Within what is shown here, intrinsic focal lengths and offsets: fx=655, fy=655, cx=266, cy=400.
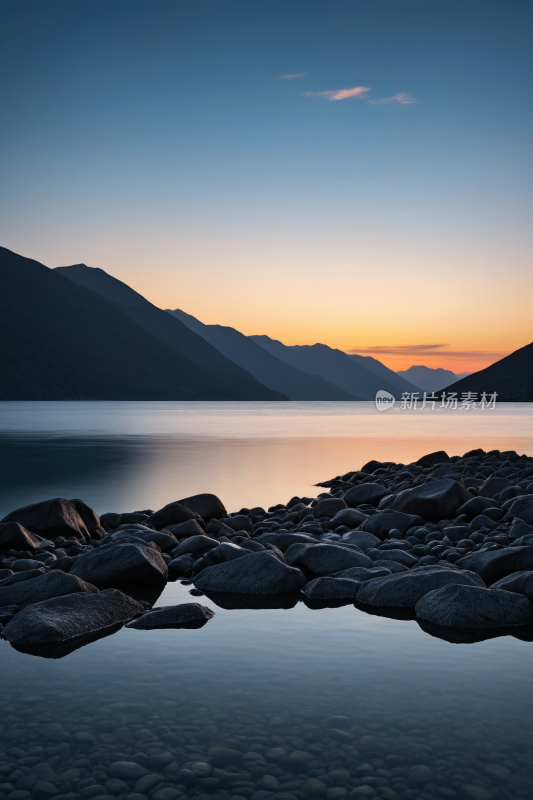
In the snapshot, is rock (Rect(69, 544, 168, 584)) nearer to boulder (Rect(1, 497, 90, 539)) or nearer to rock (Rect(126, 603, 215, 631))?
rock (Rect(126, 603, 215, 631))

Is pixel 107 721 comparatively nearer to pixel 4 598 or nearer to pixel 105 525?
pixel 4 598

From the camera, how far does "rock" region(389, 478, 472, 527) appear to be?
13648 millimetres

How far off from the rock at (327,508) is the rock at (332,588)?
584 centimetres

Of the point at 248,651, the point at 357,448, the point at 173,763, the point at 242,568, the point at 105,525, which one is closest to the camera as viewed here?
the point at 173,763

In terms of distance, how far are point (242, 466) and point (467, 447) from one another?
20.1 metres

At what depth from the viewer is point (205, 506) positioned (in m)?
15.5

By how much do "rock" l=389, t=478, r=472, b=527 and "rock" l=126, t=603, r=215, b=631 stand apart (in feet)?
22.4

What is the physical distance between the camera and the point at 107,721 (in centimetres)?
519

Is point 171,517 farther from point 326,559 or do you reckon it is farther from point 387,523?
point 326,559

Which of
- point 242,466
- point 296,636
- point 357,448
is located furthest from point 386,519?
point 357,448

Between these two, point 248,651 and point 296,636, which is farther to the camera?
point 296,636

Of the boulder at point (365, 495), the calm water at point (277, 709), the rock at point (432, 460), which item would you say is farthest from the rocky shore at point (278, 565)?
the rock at point (432, 460)

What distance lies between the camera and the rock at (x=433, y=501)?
13.6 m

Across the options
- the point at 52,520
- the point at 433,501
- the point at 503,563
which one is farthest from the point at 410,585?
the point at 52,520
